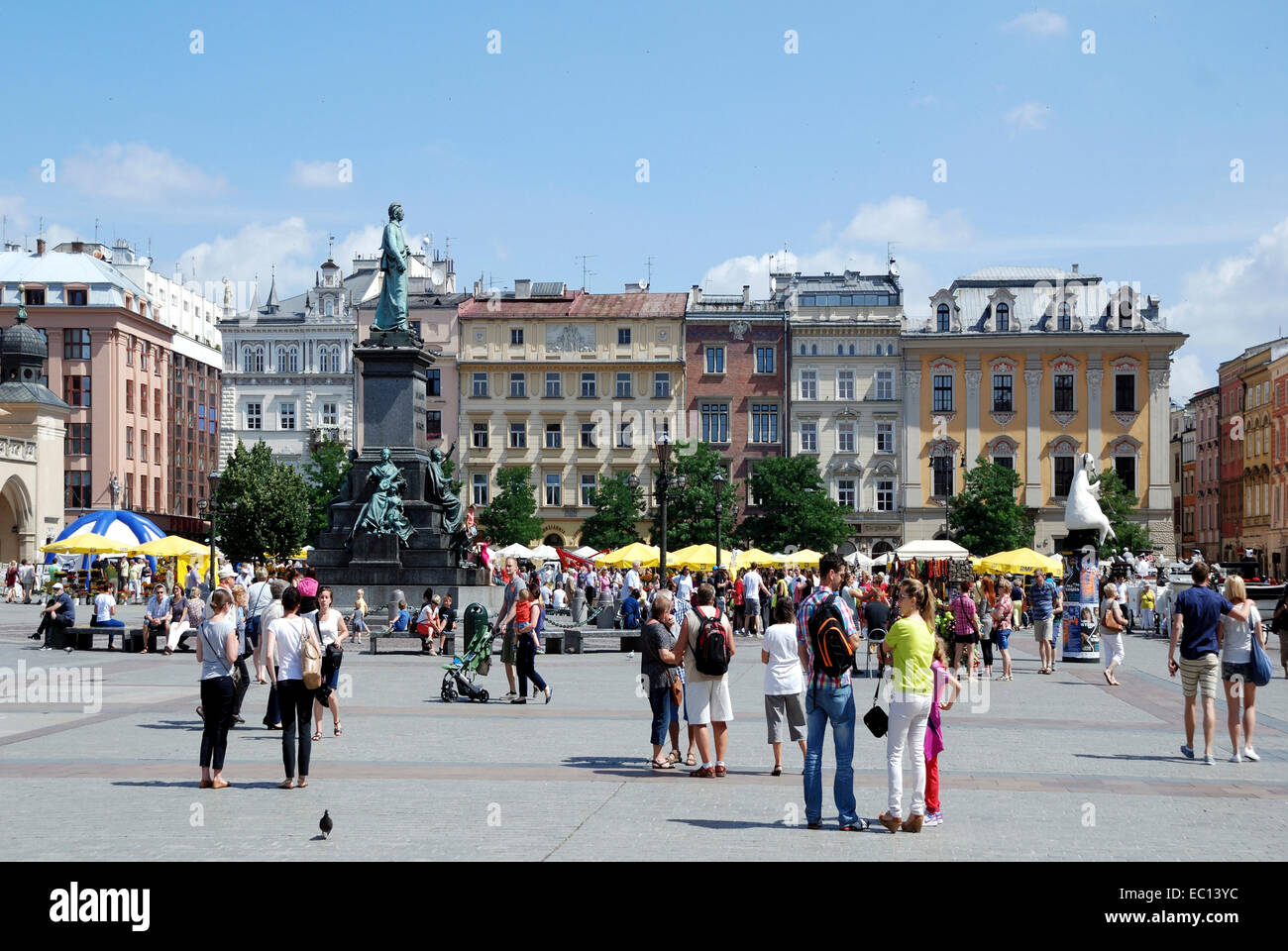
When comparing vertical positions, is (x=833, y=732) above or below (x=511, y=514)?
below

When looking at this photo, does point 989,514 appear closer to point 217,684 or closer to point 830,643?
point 217,684

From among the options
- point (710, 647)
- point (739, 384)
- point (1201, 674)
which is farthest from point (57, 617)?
point (739, 384)

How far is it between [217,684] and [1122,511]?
69457 millimetres

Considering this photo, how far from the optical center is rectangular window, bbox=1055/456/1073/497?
268ft

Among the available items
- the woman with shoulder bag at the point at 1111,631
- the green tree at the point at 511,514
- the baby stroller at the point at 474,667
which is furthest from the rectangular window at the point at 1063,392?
the baby stroller at the point at 474,667

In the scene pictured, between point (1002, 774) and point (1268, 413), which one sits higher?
point (1268, 413)

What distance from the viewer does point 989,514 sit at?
75.1 metres

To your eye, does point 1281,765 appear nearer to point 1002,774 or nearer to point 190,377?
point 1002,774

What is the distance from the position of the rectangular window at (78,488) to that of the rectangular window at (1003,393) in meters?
51.9

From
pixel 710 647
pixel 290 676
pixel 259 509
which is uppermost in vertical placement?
pixel 259 509

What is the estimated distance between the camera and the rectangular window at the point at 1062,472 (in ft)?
268
